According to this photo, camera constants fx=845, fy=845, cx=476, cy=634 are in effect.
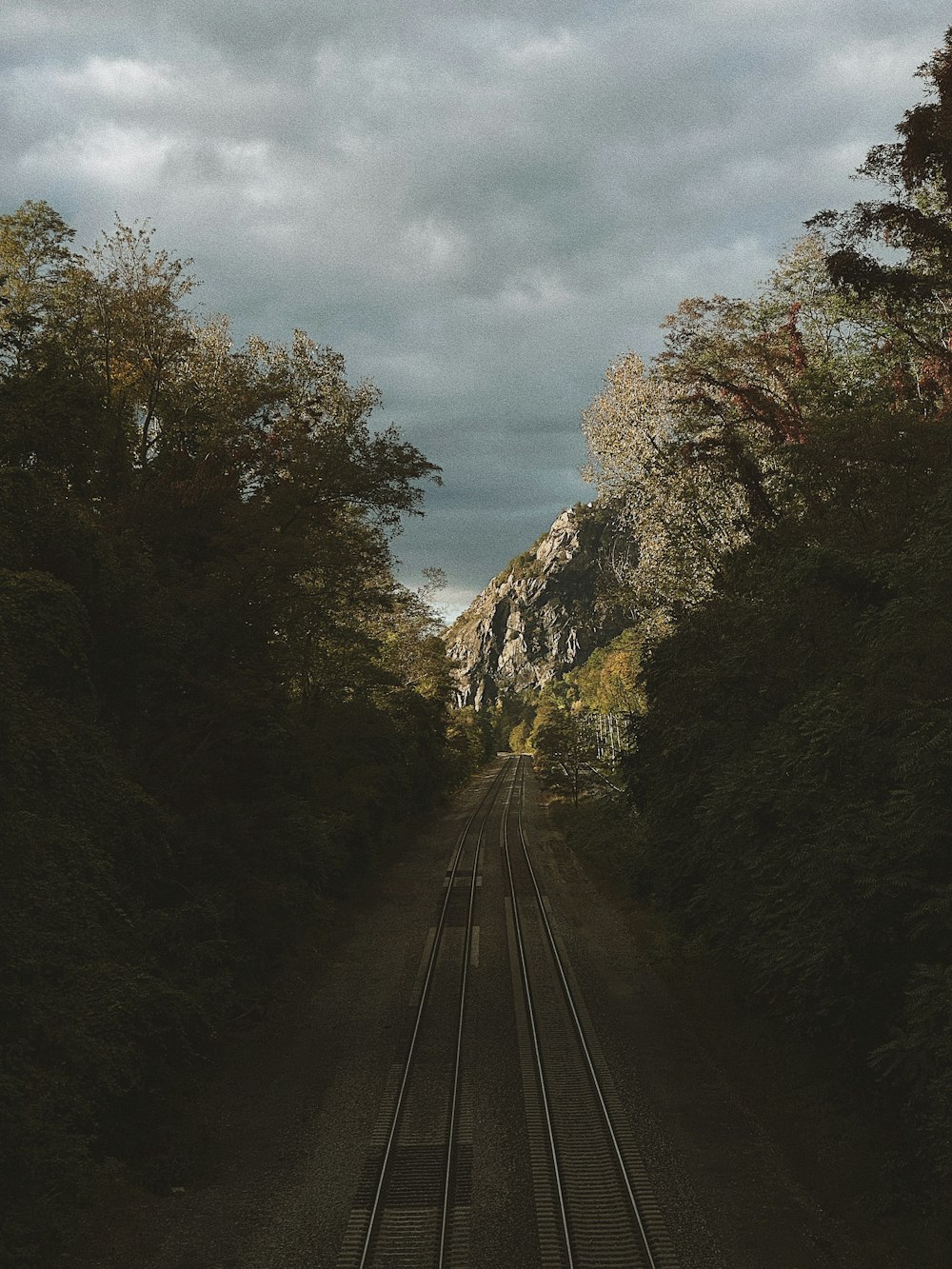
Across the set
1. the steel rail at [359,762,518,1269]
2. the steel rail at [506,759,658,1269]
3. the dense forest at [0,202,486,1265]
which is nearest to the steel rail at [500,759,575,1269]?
the steel rail at [506,759,658,1269]

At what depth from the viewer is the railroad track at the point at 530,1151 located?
906 centimetres

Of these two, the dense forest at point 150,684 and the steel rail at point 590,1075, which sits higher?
the dense forest at point 150,684

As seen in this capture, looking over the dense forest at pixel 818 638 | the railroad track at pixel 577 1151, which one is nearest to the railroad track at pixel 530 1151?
the railroad track at pixel 577 1151

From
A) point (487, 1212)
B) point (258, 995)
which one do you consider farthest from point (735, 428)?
point (487, 1212)

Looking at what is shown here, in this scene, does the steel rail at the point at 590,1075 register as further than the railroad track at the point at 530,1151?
Yes

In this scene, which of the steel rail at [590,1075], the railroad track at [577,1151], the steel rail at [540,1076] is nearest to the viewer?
the railroad track at [577,1151]

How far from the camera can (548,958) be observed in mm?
20391

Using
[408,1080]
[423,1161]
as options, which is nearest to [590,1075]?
[408,1080]

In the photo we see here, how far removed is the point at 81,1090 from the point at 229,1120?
358 centimetres

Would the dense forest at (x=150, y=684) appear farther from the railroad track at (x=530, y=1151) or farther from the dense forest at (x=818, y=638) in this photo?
the dense forest at (x=818, y=638)

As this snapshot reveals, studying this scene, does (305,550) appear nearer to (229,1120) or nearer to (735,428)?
(229,1120)

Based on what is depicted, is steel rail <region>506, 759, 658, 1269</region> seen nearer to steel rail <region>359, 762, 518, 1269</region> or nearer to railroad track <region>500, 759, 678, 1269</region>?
railroad track <region>500, 759, 678, 1269</region>

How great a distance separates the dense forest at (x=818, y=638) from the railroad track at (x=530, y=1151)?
296 cm

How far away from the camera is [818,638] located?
43.7 feet
